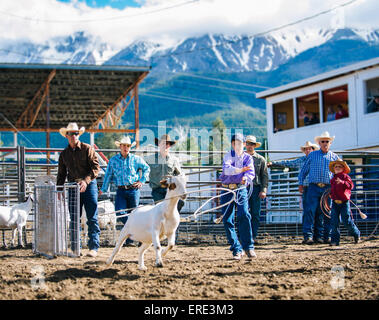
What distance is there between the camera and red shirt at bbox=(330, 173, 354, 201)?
8.61m

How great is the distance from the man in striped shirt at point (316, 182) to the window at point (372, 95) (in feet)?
31.3

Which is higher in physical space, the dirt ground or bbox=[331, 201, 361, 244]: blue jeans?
bbox=[331, 201, 361, 244]: blue jeans

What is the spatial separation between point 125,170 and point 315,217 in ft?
10.8

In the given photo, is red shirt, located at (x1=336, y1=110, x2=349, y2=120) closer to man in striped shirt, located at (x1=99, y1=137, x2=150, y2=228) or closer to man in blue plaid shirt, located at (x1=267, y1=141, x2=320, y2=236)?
man in blue plaid shirt, located at (x1=267, y1=141, x2=320, y2=236)

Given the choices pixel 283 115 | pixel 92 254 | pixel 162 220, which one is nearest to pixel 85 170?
pixel 92 254

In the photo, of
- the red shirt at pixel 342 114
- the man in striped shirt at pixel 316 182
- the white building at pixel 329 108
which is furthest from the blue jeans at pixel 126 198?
the red shirt at pixel 342 114

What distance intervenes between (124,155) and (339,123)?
490 inches

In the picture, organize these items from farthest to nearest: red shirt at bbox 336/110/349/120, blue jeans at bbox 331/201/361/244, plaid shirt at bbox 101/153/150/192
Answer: red shirt at bbox 336/110/349/120 → blue jeans at bbox 331/201/361/244 → plaid shirt at bbox 101/153/150/192

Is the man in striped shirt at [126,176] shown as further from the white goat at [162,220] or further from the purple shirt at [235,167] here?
the white goat at [162,220]

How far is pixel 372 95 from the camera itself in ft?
61.6

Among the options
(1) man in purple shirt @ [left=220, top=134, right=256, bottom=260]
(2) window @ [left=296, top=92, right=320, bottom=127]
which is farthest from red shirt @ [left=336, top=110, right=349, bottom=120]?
(1) man in purple shirt @ [left=220, top=134, right=256, bottom=260]
